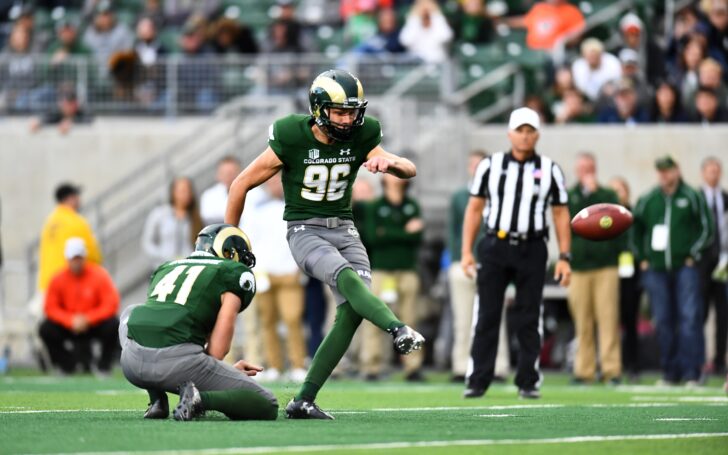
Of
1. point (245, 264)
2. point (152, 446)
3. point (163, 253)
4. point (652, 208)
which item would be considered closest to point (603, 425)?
point (245, 264)

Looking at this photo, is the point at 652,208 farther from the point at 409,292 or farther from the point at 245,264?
the point at 245,264

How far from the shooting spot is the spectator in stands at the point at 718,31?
17578 mm

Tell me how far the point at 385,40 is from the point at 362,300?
10916mm

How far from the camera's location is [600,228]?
9938mm

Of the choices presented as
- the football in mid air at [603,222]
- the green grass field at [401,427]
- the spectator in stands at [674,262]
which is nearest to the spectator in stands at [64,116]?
the spectator in stands at [674,262]

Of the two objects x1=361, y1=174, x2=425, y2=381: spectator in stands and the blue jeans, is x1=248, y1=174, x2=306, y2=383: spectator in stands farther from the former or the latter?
the blue jeans

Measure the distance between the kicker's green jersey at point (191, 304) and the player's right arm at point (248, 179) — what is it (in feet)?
1.41

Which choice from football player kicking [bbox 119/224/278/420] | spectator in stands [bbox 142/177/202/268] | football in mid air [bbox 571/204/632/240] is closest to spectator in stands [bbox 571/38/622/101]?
spectator in stands [bbox 142/177/202/268]

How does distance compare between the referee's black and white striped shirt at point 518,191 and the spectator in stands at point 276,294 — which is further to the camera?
the spectator in stands at point 276,294

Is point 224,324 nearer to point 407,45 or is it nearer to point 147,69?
point 407,45

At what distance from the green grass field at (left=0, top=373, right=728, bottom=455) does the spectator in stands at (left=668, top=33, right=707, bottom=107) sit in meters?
6.44

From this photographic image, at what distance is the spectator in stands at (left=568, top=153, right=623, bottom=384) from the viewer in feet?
47.1

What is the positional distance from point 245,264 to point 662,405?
3.21 metres

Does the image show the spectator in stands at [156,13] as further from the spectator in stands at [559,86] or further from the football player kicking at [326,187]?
the football player kicking at [326,187]
